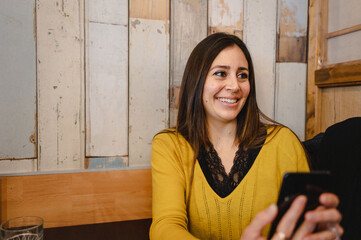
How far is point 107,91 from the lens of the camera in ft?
3.84

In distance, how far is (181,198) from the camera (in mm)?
932

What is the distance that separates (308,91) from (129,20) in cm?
102

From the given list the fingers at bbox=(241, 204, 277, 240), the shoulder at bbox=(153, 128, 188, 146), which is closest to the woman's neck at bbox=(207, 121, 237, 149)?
the shoulder at bbox=(153, 128, 188, 146)

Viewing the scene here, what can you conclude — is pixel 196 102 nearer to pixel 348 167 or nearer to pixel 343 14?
pixel 348 167

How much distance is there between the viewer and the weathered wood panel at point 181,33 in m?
1.25

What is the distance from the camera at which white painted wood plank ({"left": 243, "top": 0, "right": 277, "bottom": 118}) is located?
136 centimetres

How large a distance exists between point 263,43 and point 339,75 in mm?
396

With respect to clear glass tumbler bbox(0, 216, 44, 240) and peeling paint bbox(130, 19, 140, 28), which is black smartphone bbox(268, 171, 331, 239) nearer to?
clear glass tumbler bbox(0, 216, 44, 240)

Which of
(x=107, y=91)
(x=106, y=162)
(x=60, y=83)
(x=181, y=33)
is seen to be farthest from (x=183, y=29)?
(x=106, y=162)

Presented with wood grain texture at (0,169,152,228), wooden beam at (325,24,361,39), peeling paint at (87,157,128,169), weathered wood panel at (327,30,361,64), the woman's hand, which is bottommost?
wood grain texture at (0,169,152,228)

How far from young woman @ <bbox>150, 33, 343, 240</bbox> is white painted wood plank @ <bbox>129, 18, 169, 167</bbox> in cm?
15

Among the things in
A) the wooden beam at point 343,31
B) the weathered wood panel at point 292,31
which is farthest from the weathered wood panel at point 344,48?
the weathered wood panel at point 292,31

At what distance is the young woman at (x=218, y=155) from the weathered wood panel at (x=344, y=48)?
1.75 ft

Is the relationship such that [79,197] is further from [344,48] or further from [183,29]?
[344,48]
